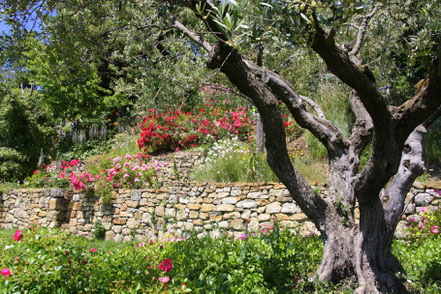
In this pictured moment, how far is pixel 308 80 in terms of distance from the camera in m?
7.63

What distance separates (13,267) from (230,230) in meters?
3.90

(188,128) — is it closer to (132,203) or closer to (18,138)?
(132,203)

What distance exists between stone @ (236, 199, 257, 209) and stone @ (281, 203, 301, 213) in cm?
54

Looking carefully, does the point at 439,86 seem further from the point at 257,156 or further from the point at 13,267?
the point at 257,156

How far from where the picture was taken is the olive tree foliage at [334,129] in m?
2.29

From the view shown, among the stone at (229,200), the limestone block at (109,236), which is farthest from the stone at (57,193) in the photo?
the stone at (229,200)

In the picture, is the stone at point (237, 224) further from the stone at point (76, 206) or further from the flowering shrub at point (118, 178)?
the stone at point (76, 206)

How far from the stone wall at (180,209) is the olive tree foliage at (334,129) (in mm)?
1605

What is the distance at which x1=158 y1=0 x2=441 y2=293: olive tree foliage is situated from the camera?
229 centimetres

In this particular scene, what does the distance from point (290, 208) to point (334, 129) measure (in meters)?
2.15

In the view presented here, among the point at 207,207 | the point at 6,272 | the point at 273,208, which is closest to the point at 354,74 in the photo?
the point at 6,272

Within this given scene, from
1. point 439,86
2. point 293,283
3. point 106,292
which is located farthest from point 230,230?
point 439,86

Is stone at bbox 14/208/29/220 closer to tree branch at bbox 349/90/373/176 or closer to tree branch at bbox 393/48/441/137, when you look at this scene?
tree branch at bbox 349/90/373/176

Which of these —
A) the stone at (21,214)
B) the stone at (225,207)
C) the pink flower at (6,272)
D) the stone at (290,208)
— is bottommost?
the stone at (21,214)
